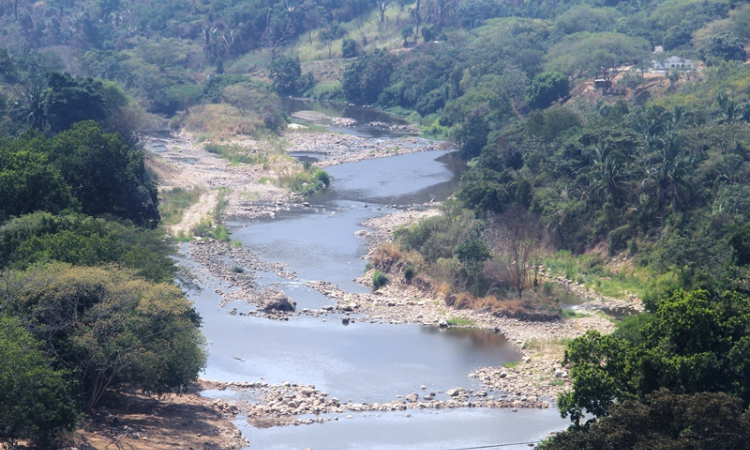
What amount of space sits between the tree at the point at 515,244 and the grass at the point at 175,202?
18929mm

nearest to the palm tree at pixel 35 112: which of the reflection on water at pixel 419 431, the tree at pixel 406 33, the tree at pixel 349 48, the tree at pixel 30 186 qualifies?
the tree at pixel 30 186

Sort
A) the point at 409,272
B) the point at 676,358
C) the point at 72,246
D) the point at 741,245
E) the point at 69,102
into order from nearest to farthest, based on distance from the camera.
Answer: the point at 676,358, the point at 72,246, the point at 741,245, the point at 409,272, the point at 69,102

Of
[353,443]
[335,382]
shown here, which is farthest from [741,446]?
[335,382]

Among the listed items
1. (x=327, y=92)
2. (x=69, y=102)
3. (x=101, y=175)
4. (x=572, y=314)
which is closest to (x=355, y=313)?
(x=572, y=314)

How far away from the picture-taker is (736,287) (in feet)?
103

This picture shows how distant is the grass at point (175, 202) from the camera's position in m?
58.8

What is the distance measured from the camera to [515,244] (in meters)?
46.5

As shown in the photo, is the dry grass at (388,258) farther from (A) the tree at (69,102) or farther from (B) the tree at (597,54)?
(B) the tree at (597,54)

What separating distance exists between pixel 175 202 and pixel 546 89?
34543 mm

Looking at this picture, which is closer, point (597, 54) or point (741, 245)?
point (741, 245)

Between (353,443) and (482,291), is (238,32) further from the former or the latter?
(353,443)

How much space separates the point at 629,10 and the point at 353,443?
90.8m

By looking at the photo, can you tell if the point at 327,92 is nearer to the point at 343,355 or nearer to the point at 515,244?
the point at 515,244

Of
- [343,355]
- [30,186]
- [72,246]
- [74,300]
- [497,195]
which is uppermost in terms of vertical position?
[30,186]
